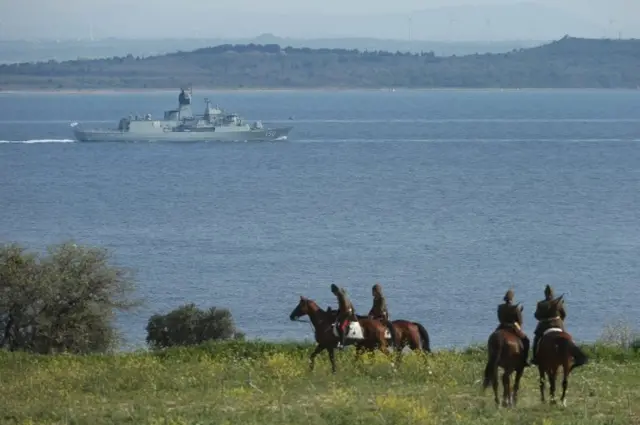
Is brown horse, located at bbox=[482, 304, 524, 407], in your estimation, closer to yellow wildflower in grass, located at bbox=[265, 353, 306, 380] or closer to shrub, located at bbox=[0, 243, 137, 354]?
yellow wildflower in grass, located at bbox=[265, 353, 306, 380]

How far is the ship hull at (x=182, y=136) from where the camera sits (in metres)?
138

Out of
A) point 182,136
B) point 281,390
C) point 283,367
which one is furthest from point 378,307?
point 182,136

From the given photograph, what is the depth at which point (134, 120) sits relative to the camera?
141000 mm

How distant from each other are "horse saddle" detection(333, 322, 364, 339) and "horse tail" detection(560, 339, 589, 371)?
327 cm

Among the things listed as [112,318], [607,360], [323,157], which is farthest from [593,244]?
[323,157]

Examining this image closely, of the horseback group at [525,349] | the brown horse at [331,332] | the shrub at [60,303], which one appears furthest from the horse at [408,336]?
the shrub at [60,303]

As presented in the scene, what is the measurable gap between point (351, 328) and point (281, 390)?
5.36ft

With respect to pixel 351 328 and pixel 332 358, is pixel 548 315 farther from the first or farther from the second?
pixel 332 358

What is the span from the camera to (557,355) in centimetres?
1472

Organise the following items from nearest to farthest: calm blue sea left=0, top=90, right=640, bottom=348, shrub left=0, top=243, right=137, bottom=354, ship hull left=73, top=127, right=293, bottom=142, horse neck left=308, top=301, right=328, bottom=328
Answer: horse neck left=308, top=301, right=328, bottom=328 → shrub left=0, top=243, right=137, bottom=354 → calm blue sea left=0, top=90, right=640, bottom=348 → ship hull left=73, top=127, right=293, bottom=142

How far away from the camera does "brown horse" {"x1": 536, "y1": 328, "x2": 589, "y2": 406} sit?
14.6 meters

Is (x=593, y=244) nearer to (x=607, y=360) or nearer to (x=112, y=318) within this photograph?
(x=112, y=318)

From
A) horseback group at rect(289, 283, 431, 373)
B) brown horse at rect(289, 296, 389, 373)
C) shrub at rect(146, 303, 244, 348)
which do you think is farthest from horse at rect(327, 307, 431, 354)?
shrub at rect(146, 303, 244, 348)

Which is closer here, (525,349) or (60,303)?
(525,349)
